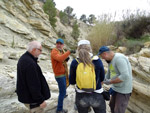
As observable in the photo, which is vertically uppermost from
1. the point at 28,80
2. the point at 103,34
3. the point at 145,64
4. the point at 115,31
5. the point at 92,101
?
the point at 115,31

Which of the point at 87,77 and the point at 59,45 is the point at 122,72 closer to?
the point at 87,77

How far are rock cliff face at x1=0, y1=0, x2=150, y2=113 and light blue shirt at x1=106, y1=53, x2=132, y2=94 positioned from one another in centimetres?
92

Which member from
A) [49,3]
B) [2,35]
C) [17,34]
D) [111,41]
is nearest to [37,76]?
[2,35]

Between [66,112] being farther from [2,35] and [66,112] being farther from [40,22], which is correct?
[40,22]

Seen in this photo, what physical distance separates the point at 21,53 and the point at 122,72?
3.56 meters

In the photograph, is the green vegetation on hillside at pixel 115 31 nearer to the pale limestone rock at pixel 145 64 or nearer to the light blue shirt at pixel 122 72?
the pale limestone rock at pixel 145 64

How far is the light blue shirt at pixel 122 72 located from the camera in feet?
5.19

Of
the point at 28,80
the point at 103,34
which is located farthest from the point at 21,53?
the point at 103,34

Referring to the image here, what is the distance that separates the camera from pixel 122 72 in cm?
158

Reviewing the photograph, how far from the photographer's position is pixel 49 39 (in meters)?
6.09

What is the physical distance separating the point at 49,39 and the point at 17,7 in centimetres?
222

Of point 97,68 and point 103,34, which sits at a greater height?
point 103,34

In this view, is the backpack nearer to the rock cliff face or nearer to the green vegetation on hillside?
the rock cliff face

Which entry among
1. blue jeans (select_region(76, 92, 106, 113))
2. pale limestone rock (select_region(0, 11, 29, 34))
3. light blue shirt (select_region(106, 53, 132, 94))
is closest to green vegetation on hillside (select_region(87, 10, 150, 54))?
pale limestone rock (select_region(0, 11, 29, 34))
